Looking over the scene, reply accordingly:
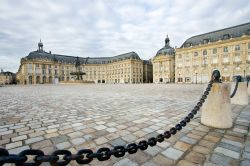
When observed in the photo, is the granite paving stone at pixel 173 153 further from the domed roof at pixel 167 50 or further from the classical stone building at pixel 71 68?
the domed roof at pixel 167 50

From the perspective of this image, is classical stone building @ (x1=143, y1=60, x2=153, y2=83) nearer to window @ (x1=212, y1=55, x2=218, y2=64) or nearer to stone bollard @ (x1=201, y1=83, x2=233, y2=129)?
window @ (x1=212, y1=55, x2=218, y2=64)

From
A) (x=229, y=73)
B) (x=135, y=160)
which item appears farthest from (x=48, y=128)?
(x=229, y=73)

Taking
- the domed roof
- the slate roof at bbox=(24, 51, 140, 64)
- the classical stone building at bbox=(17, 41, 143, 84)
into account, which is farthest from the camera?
the slate roof at bbox=(24, 51, 140, 64)

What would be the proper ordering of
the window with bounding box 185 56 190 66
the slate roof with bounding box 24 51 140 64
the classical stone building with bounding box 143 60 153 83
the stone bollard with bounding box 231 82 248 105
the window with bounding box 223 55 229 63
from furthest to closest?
the classical stone building with bounding box 143 60 153 83 < the slate roof with bounding box 24 51 140 64 < the window with bounding box 185 56 190 66 < the window with bounding box 223 55 229 63 < the stone bollard with bounding box 231 82 248 105

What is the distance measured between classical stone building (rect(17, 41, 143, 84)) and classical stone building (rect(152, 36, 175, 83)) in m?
13.3

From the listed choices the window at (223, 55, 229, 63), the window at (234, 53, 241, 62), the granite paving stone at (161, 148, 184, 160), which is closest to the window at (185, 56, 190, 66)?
the window at (223, 55, 229, 63)

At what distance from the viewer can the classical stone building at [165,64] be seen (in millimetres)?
67625

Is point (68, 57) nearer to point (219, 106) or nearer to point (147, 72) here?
point (147, 72)

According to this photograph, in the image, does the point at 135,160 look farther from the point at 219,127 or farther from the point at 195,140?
the point at 219,127

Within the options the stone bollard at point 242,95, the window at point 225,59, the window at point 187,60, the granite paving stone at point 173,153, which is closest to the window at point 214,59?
the window at point 225,59

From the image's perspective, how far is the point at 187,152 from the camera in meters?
2.59

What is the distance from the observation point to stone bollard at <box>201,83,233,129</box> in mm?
3590

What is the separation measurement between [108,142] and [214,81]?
2835mm

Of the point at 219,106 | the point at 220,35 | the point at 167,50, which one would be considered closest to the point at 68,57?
the point at 167,50
